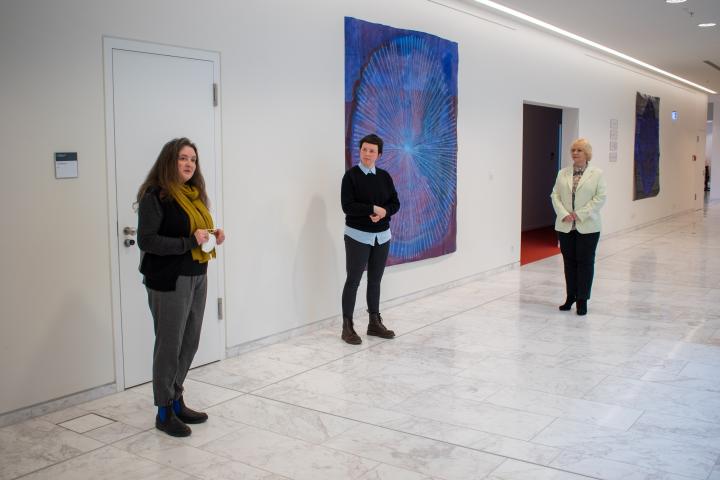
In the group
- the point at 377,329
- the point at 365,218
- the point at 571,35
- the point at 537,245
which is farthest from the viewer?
the point at 537,245

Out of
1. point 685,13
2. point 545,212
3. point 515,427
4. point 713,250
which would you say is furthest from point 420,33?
point 545,212

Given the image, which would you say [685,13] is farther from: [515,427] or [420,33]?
[515,427]

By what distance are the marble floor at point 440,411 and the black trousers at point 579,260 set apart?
0.24m

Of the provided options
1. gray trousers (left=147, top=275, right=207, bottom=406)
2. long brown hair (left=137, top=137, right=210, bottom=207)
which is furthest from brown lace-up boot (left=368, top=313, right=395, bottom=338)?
long brown hair (left=137, top=137, right=210, bottom=207)

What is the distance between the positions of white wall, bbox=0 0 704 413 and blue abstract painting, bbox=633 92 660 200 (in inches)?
209

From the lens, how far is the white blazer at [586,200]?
5879mm

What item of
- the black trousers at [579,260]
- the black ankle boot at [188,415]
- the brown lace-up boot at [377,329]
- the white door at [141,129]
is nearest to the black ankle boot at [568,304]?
the black trousers at [579,260]

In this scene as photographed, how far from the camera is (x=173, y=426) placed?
11.6ft

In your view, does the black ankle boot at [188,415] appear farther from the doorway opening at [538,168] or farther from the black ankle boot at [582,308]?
the doorway opening at [538,168]

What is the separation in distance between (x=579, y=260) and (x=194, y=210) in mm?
3742

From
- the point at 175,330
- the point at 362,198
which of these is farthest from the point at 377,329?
the point at 175,330

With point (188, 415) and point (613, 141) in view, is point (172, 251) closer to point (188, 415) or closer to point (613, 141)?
point (188, 415)

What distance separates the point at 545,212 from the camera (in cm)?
1379

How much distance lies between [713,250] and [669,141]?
18.1ft
